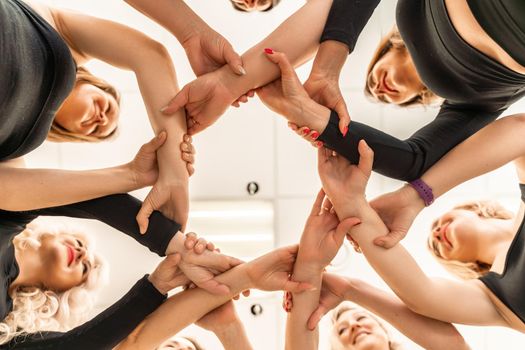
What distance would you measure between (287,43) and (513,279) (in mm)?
1238

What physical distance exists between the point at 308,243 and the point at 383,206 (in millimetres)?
329

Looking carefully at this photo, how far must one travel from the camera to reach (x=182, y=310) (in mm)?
1931

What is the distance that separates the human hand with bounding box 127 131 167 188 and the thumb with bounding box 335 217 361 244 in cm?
71

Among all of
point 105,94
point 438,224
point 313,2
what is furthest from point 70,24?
point 438,224

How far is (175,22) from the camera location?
184 cm

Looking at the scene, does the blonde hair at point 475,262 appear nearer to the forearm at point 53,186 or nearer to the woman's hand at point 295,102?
the woman's hand at point 295,102

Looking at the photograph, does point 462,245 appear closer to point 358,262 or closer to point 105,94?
point 358,262

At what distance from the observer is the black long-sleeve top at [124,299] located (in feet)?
6.06

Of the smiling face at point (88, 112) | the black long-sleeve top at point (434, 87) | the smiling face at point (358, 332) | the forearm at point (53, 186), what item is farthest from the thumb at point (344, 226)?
the smiling face at point (88, 112)

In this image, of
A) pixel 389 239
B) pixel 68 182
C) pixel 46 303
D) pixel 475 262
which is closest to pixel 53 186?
pixel 68 182

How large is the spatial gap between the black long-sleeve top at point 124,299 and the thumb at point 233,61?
596 mm

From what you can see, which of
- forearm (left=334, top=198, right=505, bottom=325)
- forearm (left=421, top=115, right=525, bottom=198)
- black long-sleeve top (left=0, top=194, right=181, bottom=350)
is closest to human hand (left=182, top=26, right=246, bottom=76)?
black long-sleeve top (left=0, top=194, right=181, bottom=350)

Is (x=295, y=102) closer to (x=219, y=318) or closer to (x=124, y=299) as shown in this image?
(x=219, y=318)

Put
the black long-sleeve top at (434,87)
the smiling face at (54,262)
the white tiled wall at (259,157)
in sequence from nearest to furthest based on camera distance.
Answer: the black long-sleeve top at (434,87)
the smiling face at (54,262)
the white tiled wall at (259,157)
